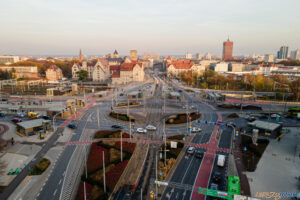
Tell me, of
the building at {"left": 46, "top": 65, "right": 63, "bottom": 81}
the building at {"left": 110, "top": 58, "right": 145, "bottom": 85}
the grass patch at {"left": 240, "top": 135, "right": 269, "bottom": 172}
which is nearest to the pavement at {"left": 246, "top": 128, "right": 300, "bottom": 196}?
the grass patch at {"left": 240, "top": 135, "right": 269, "bottom": 172}

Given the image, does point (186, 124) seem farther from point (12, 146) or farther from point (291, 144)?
point (12, 146)

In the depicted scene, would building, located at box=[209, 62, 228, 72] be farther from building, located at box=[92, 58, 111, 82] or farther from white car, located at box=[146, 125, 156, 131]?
white car, located at box=[146, 125, 156, 131]

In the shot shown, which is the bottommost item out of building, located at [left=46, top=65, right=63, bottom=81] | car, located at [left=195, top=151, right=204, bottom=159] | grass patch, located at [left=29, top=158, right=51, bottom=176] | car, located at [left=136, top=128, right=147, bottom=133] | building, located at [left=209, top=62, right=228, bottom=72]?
grass patch, located at [left=29, top=158, right=51, bottom=176]

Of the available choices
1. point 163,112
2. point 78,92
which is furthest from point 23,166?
point 78,92

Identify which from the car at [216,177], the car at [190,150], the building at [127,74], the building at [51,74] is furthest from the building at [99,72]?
the car at [216,177]

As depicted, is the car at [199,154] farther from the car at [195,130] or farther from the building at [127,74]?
the building at [127,74]

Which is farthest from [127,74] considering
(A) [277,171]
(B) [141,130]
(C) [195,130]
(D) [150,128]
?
(A) [277,171]
